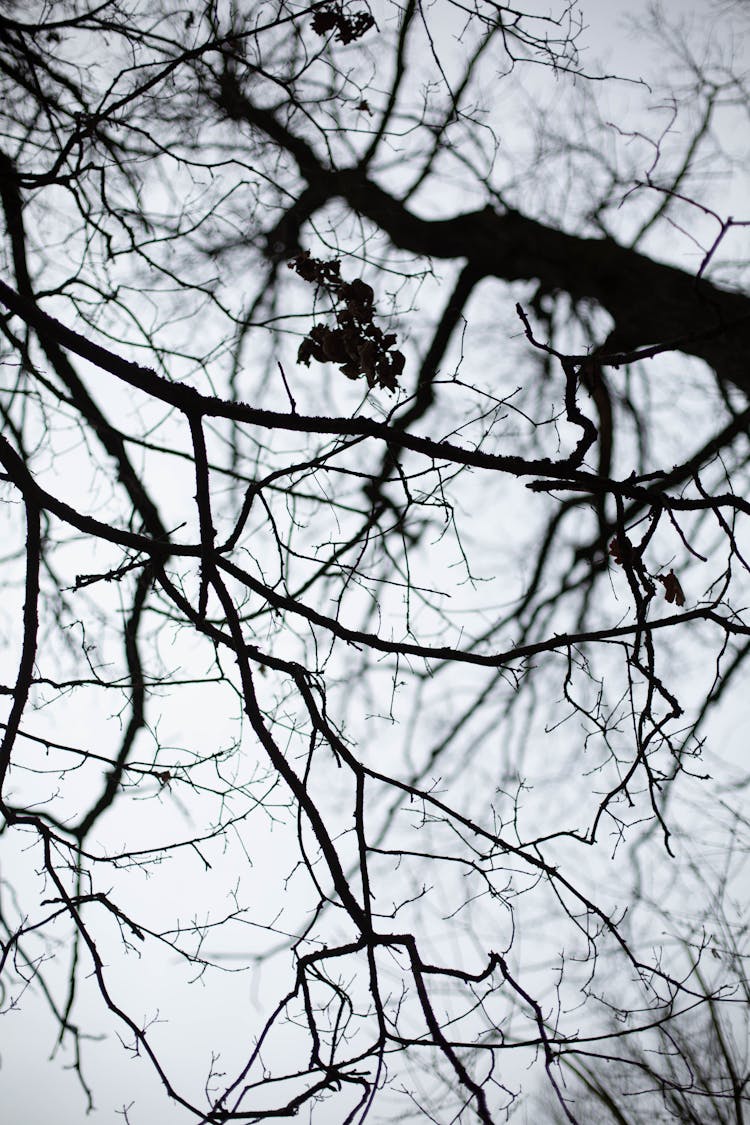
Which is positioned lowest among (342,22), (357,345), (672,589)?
(672,589)

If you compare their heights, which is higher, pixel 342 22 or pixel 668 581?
pixel 342 22

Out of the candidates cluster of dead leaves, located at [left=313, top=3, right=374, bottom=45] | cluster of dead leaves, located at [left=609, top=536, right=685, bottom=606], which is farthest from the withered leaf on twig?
cluster of dead leaves, located at [left=313, top=3, right=374, bottom=45]

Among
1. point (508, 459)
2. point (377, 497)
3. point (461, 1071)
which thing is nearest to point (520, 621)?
point (377, 497)

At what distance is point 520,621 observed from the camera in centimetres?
519

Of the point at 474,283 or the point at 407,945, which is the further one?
the point at 474,283

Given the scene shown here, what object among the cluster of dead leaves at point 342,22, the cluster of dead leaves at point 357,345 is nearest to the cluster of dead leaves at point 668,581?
the cluster of dead leaves at point 357,345

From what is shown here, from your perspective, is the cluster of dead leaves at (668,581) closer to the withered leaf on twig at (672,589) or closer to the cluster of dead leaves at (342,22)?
the withered leaf on twig at (672,589)

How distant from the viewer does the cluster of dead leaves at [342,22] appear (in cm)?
337

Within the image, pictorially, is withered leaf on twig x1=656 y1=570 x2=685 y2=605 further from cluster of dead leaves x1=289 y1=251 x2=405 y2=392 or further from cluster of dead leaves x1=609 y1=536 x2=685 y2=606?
cluster of dead leaves x1=289 y1=251 x2=405 y2=392

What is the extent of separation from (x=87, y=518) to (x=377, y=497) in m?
1.51

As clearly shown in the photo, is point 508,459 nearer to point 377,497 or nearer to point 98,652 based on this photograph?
point 377,497

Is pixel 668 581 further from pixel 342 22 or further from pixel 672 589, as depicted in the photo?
pixel 342 22

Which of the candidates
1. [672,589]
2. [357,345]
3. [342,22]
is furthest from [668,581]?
[342,22]

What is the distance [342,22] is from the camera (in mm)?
3365
